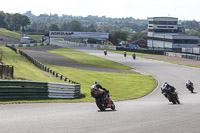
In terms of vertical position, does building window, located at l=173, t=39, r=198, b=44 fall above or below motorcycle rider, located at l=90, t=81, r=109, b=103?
above

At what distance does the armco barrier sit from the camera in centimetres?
1930

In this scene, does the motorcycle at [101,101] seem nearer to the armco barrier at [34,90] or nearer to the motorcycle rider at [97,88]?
the motorcycle rider at [97,88]

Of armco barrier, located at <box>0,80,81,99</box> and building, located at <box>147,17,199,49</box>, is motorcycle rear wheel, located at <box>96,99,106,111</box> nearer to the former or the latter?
armco barrier, located at <box>0,80,81,99</box>

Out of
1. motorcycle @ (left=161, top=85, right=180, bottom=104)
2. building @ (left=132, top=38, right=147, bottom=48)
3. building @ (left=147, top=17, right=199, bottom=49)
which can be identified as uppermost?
building @ (left=147, top=17, right=199, bottom=49)

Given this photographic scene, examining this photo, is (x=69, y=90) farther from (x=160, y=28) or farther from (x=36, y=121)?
(x=160, y=28)

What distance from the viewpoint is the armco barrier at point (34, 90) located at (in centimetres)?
1930

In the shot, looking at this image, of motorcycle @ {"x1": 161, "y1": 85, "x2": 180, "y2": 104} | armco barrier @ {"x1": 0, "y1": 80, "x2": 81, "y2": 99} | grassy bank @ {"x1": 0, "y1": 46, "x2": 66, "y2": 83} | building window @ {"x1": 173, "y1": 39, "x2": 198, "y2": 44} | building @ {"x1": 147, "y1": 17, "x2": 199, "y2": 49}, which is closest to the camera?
armco barrier @ {"x1": 0, "y1": 80, "x2": 81, "y2": 99}

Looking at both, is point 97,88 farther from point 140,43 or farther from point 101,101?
point 140,43

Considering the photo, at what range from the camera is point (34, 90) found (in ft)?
68.0

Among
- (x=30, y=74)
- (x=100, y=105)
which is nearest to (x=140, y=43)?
(x=30, y=74)

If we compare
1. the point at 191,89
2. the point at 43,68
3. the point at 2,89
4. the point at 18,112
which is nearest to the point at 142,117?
Result: the point at 18,112

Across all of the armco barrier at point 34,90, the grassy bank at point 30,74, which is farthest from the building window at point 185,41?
the armco barrier at point 34,90

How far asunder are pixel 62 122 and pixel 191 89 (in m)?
21.2

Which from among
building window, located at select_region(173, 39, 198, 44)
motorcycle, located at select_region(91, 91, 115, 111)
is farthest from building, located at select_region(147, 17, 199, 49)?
motorcycle, located at select_region(91, 91, 115, 111)
